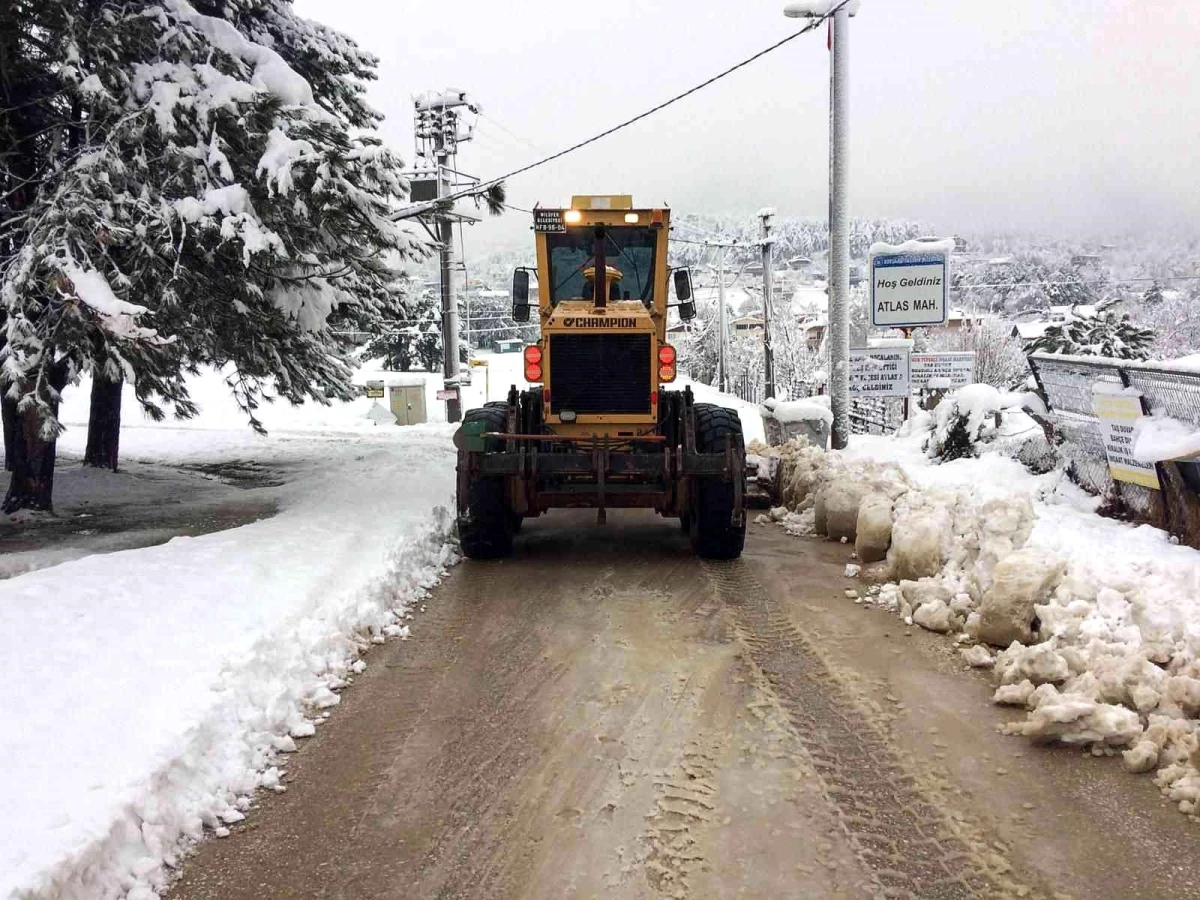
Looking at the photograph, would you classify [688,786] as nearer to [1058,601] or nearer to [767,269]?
[1058,601]

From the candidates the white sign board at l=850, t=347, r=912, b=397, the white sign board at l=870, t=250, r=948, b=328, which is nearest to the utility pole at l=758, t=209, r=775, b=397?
the white sign board at l=850, t=347, r=912, b=397

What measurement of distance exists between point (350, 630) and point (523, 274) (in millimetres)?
4374

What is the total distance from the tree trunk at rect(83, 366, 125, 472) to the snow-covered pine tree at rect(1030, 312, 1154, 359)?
15684mm

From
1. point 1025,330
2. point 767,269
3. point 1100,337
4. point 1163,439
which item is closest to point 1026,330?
point 1025,330

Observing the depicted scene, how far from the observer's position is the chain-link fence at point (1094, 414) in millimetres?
6457

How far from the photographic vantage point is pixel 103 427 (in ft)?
45.7

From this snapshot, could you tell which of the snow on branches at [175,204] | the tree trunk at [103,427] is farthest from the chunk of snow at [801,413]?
the tree trunk at [103,427]

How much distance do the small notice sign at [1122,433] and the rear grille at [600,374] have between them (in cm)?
372

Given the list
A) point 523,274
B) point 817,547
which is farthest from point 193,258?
point 817,547

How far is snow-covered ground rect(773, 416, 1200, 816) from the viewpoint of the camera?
13.6 ft

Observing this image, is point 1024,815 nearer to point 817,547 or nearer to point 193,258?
point 817,547

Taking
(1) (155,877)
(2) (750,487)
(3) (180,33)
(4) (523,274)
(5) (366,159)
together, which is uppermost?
(3) (180,33)

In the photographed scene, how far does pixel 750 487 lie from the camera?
1071 centimetres

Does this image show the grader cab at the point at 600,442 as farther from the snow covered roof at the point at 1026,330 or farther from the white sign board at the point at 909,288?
the snow covered roof at the point at 1026,330
